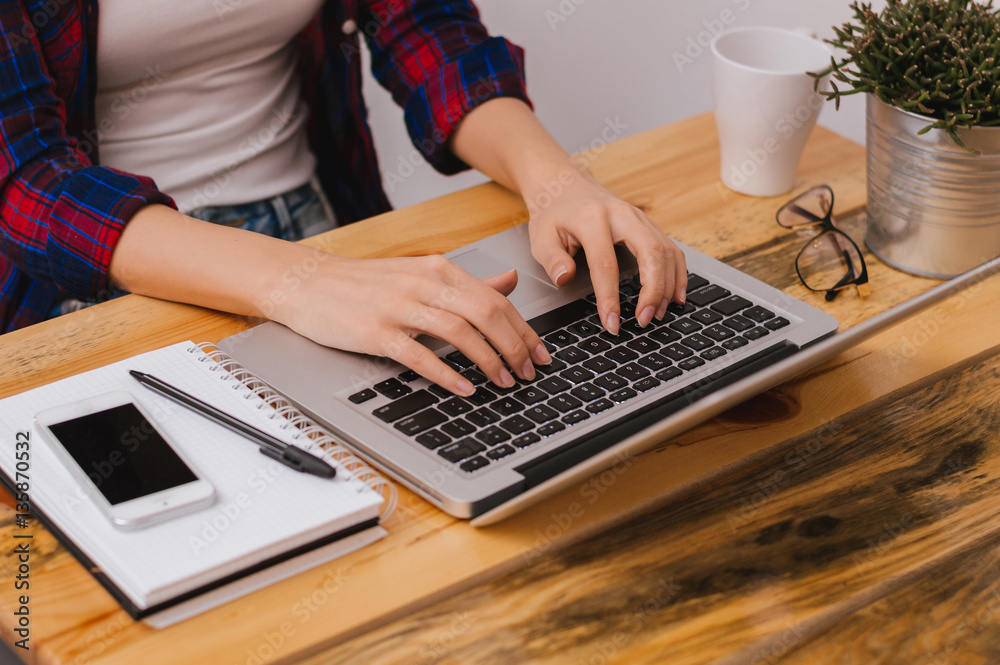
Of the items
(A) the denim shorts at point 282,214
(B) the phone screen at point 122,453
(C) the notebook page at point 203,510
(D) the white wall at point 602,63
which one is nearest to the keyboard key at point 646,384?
(C) the notebook page at point 203,510

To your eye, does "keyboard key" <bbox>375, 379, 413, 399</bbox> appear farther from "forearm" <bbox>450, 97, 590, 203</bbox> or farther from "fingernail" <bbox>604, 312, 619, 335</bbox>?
"forearm" <bbox>450, 97, 590, 203</bbox>

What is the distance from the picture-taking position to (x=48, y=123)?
84 centimetres

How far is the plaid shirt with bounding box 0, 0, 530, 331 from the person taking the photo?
2.61 feet

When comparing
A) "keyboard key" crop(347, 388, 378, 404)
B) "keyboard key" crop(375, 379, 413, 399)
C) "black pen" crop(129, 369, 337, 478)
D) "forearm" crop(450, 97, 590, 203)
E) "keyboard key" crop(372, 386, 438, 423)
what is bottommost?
"keyboard key" crop(372, 386, 438, 423)

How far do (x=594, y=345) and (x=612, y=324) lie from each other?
0.09 ft

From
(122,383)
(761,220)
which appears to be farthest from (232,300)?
(761,220)

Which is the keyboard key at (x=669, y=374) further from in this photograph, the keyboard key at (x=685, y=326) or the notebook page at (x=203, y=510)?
the notebook page at (x=203, y=510)

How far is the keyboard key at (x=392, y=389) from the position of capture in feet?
2.07

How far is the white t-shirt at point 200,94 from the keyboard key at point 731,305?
65cm

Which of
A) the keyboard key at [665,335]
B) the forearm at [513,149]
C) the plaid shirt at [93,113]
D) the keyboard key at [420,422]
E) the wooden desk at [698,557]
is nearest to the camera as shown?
the wooden desk at [698,557]

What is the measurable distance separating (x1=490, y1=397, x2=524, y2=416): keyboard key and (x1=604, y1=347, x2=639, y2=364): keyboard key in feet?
0.31

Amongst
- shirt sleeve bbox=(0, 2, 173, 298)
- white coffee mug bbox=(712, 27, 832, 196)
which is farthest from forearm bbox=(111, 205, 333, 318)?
white coffee mug bbox=(712, 27, 832, 196)

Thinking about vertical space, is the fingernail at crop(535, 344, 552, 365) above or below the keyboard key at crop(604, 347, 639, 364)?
above

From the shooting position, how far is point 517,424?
0.60 metres
